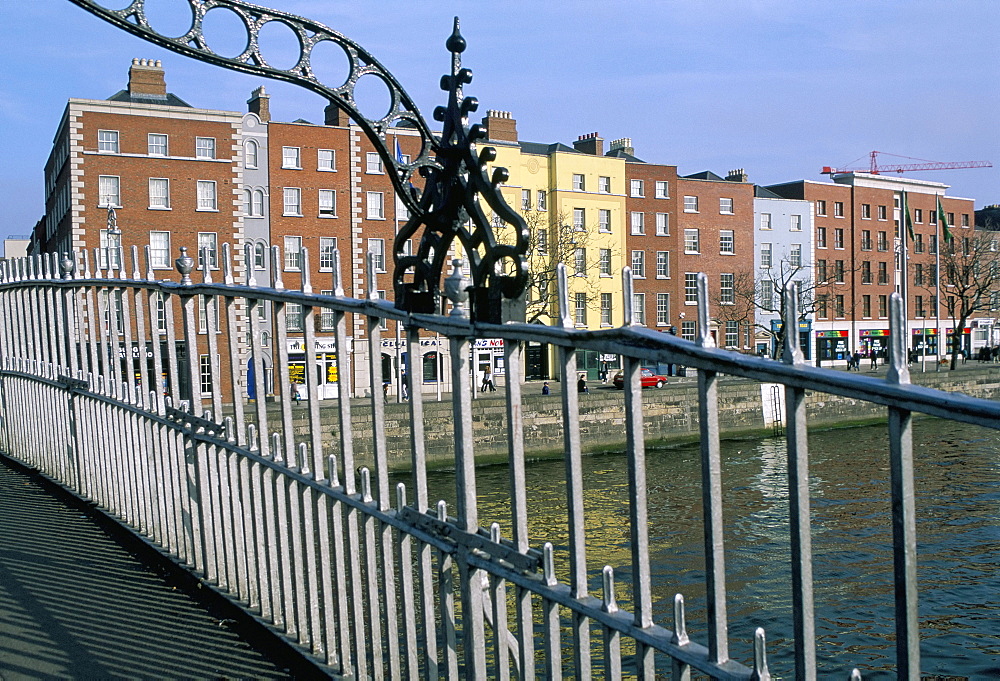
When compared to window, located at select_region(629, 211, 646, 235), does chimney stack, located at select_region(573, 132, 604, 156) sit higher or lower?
higher

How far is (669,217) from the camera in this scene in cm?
5144

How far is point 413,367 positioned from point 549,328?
1.08 metres

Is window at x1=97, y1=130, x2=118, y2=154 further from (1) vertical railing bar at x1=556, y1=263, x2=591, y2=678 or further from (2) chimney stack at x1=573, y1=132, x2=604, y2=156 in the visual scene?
(1) vertical railing bar at x1=556, y1=263, x2=591, y2=678

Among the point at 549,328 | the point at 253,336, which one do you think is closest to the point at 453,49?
the point at 549,328

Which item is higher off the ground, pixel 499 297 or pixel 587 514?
pixel 499 297

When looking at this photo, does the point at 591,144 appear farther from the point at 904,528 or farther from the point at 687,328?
the point at 904,528

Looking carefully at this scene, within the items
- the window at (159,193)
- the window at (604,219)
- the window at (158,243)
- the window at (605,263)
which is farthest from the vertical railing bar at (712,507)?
the window at (604,219)

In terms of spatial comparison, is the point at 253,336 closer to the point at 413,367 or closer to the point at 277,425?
the point at 413,367

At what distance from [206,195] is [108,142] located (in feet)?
13.1

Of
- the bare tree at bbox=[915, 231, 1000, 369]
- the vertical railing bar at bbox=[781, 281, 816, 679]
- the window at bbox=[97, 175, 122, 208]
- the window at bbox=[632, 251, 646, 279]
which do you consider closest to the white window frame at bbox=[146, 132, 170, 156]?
the window at bbox=[97, 175, 122, 208]

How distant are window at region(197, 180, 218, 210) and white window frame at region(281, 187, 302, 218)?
2848 mm

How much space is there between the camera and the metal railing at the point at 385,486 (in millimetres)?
2072

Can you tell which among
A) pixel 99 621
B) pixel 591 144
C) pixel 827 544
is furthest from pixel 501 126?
pixel 99 621

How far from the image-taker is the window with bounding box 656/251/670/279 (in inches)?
2005
